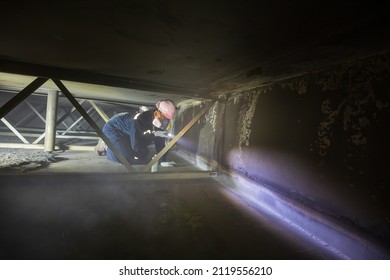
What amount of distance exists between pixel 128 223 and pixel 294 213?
5.54 ft

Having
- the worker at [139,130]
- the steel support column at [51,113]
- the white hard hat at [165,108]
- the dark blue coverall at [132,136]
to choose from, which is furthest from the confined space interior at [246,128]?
the steel support column at [51,113]

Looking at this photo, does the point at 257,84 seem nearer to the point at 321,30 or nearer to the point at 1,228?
the point at 321,30

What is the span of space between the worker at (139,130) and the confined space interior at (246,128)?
88cm

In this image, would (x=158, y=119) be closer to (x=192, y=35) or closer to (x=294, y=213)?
(x=192, y=35)

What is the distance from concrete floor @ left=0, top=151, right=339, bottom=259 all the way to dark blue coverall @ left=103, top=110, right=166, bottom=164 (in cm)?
113

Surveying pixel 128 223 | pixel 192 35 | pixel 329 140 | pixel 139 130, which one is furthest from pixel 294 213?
pixel 139 130

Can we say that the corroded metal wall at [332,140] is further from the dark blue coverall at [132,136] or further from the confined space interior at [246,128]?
the dark blue coverall at [132,136]

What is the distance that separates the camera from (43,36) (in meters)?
1.61

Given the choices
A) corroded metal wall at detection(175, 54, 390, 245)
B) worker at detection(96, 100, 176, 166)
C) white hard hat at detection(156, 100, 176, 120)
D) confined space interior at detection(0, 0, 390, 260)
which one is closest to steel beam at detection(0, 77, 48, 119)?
confined space interior at detection(0, 0, 390, 260)

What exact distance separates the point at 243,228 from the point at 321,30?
1739 millimetres

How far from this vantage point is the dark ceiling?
1092mm

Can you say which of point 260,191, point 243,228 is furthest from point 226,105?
point 243,228

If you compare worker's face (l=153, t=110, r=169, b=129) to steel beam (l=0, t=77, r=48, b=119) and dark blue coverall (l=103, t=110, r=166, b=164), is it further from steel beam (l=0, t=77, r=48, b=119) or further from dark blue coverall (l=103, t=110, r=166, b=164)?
steel beam (l=0, t=77, r=48, b=119)

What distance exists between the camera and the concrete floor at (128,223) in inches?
61.4
